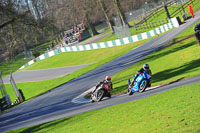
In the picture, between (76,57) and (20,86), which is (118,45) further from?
(20,86)

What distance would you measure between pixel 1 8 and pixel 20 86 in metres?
27.1

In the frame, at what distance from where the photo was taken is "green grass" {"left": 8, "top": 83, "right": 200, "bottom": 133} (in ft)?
29.4

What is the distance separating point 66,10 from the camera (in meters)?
83.0

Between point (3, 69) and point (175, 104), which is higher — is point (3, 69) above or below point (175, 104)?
→ above

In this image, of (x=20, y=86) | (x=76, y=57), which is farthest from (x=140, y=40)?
(x=20, y=86)

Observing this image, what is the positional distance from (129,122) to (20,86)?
119 feet

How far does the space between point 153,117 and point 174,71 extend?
32.2ft

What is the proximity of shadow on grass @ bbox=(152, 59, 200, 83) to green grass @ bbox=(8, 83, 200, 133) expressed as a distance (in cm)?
545

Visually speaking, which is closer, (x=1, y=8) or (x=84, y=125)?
(x=84, y=125)

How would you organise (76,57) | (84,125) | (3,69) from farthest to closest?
(3,69) → (76,57) → (84,125)

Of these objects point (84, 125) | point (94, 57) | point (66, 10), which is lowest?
point (84, 125)

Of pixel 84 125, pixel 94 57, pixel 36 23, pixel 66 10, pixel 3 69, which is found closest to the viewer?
pixel 84 125

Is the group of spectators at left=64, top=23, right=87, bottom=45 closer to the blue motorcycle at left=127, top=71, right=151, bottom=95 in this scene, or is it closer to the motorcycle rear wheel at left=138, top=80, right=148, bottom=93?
the blue motorcycle at left=127, top=71, right=151, bottom=95

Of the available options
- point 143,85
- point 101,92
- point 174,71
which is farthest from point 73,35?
point 143,85
